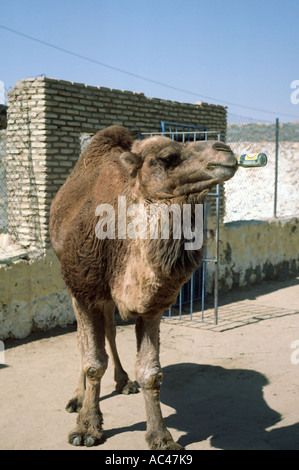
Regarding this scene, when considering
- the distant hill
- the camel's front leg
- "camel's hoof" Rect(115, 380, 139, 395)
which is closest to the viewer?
the camel's front leg

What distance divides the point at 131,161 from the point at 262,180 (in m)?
15.0

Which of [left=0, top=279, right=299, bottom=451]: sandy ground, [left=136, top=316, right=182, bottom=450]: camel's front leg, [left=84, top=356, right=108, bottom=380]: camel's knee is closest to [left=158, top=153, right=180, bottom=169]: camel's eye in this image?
[left=136, top=316, right=182, bottom=450]: camel's front leg

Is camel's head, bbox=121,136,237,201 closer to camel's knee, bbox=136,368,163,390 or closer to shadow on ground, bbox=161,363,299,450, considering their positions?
camel's knee, bbox=136,368,163,390

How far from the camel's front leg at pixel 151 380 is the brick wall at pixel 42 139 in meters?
3.65

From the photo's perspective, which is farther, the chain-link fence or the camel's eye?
the chain-link fence

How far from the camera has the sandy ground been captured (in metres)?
4.45

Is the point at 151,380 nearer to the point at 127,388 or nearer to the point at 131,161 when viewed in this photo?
the point at 127,388

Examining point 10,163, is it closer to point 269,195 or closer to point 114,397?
point 114,397

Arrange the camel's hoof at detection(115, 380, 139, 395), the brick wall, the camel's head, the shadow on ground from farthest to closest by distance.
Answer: the brick wall < the camel's hoof at detection(115, 380, 139, 395) < the shadow on ground < the camel's head

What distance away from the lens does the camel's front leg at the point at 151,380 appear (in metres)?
4.05

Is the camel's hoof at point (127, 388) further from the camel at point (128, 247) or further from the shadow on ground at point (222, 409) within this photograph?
the camel at point (128, 247)

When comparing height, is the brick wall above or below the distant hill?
below

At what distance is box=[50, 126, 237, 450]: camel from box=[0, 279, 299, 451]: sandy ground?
0.36 m
